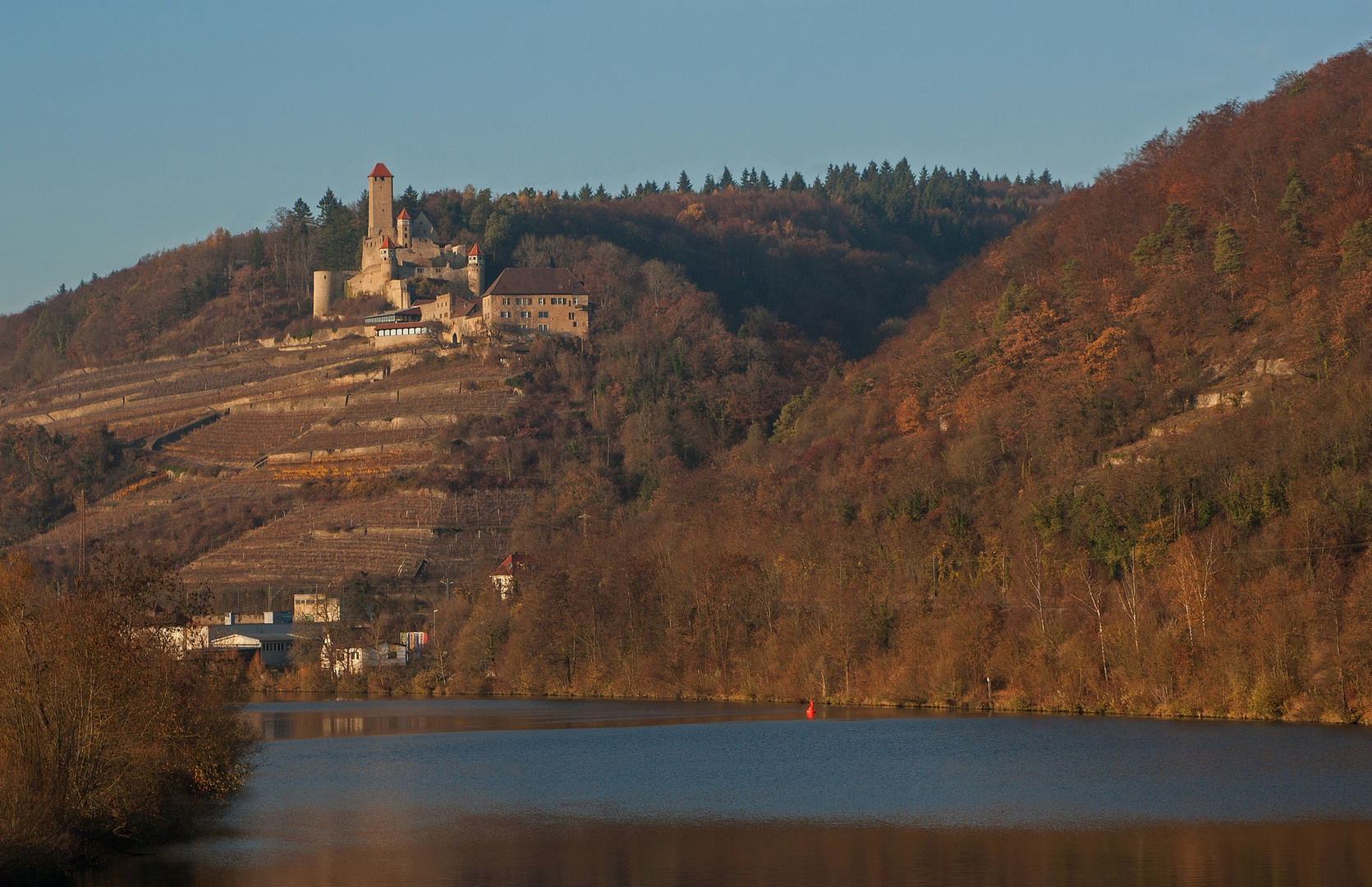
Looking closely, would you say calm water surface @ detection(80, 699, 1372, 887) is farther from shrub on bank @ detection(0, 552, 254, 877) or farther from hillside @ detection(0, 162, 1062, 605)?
hillside @ detection(0, 162, 1062, 605)

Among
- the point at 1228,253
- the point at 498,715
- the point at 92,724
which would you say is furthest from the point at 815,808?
the point at 1228,253

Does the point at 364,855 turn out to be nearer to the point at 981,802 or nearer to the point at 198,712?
the point at 198,712

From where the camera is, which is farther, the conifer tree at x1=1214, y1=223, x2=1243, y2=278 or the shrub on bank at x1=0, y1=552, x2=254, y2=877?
the conifer tree at x1=1214, y1=223, x2=1243, y2=278

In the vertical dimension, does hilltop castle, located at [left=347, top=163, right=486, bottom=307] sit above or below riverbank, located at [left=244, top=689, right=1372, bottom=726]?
above

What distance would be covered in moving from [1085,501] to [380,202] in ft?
424

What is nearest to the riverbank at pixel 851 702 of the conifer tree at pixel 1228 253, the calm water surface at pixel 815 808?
the calm water surface at pixel 815 808

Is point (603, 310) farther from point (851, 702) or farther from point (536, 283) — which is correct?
point (851, 702)

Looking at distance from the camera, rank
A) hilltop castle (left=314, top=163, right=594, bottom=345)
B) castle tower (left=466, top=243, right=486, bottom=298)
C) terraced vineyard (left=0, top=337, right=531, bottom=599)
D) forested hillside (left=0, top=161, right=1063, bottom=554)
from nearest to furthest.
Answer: terraced vineyard (left=0, top=337, right=531, bottom=599) < forested hillside (left=0, top=161, right=1063, bottom=554) < hilltop castle (left=314, top=163, right=594, bottom=345) < castle tower (left=466, top=243, right=486, bottom=298)

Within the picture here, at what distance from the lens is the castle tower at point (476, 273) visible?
162 meters

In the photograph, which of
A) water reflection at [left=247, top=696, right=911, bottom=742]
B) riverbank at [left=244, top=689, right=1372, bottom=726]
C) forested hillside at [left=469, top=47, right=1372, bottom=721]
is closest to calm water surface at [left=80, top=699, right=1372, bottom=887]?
riverbank at [left=244, top=689, right=1372, bottom=726]

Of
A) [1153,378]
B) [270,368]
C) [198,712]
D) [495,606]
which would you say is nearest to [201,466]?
[270,368]

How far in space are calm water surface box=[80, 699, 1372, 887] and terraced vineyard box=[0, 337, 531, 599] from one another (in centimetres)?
4816

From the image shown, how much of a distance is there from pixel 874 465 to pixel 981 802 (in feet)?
153

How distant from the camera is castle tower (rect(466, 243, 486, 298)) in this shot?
530ft
